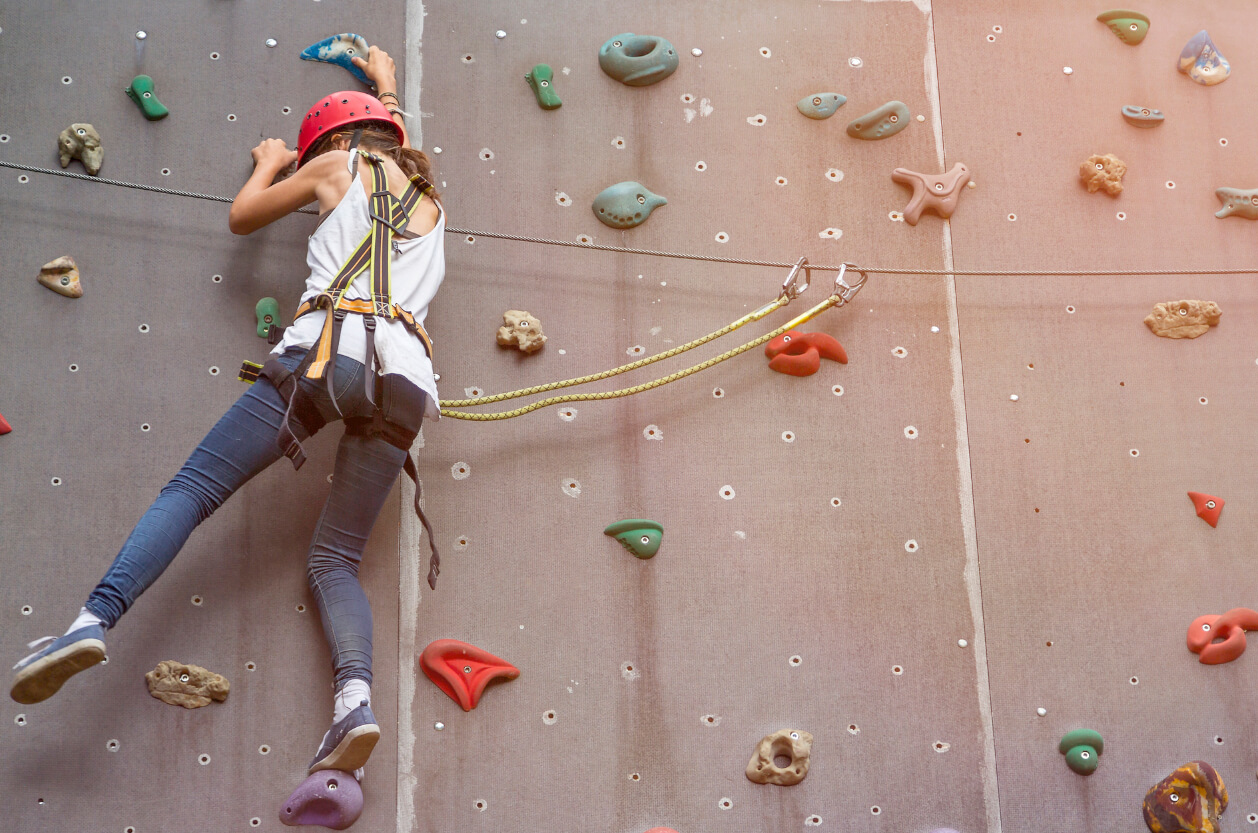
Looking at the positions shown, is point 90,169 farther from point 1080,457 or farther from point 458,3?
point 1080,457

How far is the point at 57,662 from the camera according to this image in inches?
82.4

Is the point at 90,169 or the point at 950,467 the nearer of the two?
the point at 90,169

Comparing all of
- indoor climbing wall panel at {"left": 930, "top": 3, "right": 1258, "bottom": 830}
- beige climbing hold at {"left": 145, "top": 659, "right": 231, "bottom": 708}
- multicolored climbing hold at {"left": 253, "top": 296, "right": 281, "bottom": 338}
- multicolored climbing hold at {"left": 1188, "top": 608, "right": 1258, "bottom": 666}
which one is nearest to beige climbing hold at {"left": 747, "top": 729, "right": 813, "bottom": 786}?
indoor climbing wall panel at {"left": 930, "top": 3, "right": 1258, "bottom": 830}

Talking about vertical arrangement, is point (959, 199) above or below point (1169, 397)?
above

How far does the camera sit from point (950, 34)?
3314 millimetres

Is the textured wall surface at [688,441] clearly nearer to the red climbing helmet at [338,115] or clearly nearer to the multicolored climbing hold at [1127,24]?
the multicolored climbing hold at [1127,24]

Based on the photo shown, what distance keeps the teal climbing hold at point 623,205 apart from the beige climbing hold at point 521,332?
0.37 metres

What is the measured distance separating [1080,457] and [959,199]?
0.83 metres

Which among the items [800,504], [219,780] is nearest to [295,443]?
[219,780]

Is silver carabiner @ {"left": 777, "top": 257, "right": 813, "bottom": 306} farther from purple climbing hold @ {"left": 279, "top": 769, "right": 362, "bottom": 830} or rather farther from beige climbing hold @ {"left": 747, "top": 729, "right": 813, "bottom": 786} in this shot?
purple climbing hold @ {"left": 279, "top": 769, "right": 362, "bottom": 830}

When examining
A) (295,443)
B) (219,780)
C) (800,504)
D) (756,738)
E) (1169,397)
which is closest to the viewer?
(295,443)

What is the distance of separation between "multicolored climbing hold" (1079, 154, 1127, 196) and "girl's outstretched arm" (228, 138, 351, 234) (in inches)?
84.6

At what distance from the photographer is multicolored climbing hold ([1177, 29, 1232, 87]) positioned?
132 inches

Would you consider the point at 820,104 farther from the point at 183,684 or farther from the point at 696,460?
the point at 183,684
